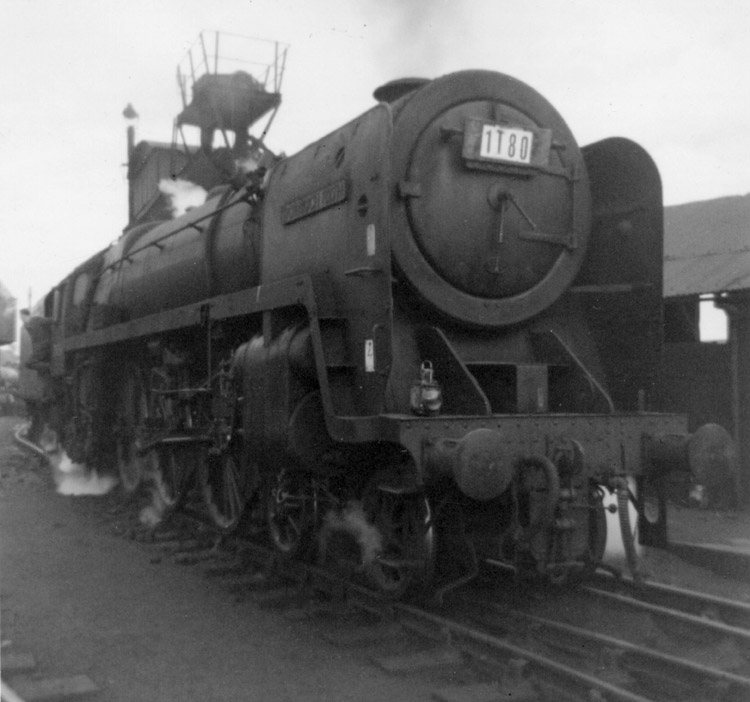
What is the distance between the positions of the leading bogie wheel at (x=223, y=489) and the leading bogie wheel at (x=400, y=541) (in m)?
1.62

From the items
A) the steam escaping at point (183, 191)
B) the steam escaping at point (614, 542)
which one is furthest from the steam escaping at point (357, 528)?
the steam escaping at point (183, 191)

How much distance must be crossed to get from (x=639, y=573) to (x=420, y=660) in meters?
1.35

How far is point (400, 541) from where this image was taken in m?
4.95

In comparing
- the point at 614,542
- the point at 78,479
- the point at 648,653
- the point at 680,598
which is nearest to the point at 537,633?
the point at 648,653

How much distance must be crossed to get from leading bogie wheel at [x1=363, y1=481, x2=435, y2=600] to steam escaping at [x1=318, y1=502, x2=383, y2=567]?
36 mm

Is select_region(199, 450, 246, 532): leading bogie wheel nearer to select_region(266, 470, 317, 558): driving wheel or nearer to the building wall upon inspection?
select_region(266, 470, 317, 558): driving wheel

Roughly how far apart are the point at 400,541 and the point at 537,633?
2.80 feet

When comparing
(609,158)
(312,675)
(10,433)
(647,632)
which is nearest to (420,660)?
(312,675)

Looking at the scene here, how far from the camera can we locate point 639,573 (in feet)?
15.8

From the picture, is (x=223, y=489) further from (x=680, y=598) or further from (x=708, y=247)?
(x=708, y=247)

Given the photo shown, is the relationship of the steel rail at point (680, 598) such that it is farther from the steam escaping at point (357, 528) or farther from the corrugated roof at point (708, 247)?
the corrugated roof at point (708, 247)

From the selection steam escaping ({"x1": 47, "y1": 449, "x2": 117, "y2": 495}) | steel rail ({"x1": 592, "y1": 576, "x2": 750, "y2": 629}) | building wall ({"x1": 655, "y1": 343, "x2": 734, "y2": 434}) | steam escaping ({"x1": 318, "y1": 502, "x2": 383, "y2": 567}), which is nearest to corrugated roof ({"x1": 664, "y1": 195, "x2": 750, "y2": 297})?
building wall ({"x1": 655, "y1": 343, "x2": 734, "y2": 434})

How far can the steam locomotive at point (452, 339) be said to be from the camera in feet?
15.3

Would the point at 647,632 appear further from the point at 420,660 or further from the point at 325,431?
the point at 325,431
